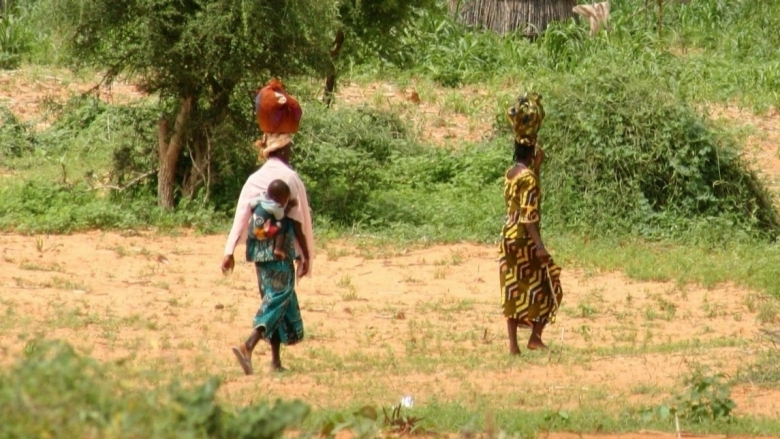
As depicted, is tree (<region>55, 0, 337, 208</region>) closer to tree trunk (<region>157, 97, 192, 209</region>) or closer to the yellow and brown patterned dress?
tree trunk (<region>157, 97, 192, 209</region>)

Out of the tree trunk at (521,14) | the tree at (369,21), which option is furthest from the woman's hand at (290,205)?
the tree trunk at (521,14)

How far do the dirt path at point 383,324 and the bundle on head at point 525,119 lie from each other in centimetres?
126

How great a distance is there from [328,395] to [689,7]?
16147mm

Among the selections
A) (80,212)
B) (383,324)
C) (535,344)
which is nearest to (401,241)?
(383,324)

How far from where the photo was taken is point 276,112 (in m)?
7.36

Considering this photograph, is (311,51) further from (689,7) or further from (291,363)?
(689,7)

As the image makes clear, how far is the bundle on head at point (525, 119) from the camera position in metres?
7.98

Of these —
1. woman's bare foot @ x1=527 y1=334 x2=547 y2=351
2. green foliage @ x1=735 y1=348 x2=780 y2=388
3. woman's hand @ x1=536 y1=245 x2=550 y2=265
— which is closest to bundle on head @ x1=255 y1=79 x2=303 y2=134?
woman's hand @ x1=536 y1=245 x2=550 y2=265

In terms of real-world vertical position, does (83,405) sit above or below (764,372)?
above

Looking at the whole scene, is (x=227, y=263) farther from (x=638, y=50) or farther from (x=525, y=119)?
(x=638, y=50)

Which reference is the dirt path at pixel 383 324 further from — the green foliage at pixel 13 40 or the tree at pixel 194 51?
the green foliage at pixel 13 40

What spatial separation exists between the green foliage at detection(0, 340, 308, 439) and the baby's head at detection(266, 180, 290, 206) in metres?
3.33

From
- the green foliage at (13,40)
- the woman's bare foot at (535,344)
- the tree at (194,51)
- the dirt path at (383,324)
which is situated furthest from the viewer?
the green foliage at (13,40)

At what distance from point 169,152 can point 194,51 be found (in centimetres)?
115
